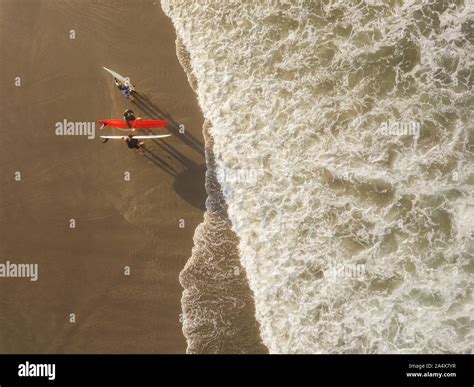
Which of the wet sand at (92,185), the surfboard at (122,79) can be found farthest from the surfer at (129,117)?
the surfboard at (122,79)

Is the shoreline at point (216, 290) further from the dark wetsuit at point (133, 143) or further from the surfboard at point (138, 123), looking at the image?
the dark wetsuit at point (133, 143)

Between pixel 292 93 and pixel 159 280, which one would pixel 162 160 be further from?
pixel 292 93

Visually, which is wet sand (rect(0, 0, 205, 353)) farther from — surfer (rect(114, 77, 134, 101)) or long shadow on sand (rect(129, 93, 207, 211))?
surfer (rect(114, 77, 134, 101))

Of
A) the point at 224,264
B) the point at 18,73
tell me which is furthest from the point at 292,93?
the point at 18,73

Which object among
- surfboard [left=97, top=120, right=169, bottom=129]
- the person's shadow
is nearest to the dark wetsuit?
the person's shadow

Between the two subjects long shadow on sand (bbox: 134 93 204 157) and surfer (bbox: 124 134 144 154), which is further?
long shadow on sand (bbox: 134 93 204 157)

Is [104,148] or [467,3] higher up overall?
[467,3]

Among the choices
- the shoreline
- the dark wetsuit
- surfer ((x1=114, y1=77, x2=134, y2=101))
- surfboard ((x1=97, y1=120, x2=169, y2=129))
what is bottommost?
the shoreline
